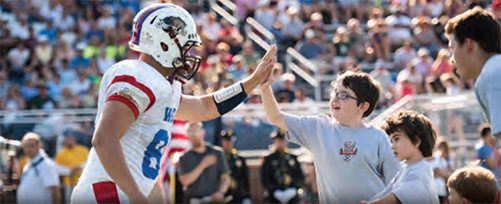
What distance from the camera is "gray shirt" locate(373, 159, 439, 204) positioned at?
6184 millimetres

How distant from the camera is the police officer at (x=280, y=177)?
1381 centimetres

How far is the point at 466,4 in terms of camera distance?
21391 mm

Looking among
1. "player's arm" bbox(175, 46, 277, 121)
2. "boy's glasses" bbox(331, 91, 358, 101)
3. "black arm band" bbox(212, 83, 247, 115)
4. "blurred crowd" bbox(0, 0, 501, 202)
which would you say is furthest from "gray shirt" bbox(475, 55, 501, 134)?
"blurred crowd" bbox(0, 0, 501, 202)

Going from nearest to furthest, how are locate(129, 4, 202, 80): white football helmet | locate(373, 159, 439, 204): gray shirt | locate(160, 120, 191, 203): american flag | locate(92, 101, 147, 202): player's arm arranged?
locate(92, 101, 147, 202): player's arm < locate(129, 4, 202, 80): white football helmet < locate(373, 159, 439, 204): gray shirt < locate(160, 120, 191, 203): american flag

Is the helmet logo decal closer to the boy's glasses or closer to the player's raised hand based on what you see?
the player's raised hand

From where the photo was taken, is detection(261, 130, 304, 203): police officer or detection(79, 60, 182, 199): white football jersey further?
detection(261, 130, 304, 203): police officer

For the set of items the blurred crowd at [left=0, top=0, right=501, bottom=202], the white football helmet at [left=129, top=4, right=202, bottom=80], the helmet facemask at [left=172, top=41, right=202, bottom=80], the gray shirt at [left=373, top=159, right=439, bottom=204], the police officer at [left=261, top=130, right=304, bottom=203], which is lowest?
the gray shirt at [left=373, top=159, right=439, bottom=204]

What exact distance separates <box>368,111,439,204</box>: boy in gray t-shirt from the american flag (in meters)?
6.94

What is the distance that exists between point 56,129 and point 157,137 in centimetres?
963

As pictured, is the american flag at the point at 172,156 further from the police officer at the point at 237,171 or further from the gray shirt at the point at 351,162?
the gray shirt at the point at 351,162

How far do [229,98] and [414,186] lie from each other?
4.15 feet

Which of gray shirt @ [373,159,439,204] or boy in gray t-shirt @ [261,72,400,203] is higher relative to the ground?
boy in gray t-shirt @ [261,72,400,203]

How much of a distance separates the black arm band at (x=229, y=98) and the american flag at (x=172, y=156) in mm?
6577

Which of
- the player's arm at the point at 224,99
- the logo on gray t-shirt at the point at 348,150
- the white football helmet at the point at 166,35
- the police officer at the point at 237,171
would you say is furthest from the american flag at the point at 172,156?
the white football helmet at the point at 166,35
